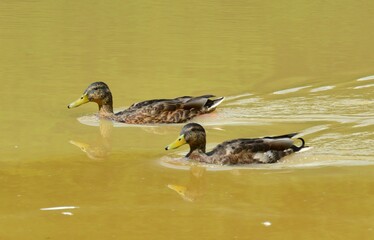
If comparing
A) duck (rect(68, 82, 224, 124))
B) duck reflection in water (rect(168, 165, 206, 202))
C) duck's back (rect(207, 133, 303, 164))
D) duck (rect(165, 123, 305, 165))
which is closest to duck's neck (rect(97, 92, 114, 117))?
duck (rect(68, 82, 224, 124))

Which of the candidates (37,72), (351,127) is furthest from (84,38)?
(351,127)

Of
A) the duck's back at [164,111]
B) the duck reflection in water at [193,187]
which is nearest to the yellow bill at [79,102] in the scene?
the duck's back at [164,111]

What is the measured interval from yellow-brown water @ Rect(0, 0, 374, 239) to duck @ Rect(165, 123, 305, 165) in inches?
6.2

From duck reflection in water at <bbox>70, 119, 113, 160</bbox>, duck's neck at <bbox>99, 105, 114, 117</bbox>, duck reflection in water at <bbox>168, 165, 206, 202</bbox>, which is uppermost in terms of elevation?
duck's neck at <bbox>99, 105, 114, 117</bbox>

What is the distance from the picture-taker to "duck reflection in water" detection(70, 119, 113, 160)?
12.7 m

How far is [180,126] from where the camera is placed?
14.9 metres

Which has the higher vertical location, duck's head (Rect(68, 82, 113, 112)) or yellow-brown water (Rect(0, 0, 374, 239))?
duck's head (Rect(68, 82, 113, 112))

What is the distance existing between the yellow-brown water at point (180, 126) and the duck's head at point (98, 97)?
1.01 feet

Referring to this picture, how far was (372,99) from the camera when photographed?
16344mm

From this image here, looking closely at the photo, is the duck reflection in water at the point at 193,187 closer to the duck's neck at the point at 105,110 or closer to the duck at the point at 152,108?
the duck at the point at 152,108

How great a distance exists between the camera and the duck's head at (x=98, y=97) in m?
15.4

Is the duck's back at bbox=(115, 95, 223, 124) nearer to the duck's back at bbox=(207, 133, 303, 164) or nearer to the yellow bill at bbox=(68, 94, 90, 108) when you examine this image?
the yellow bill at bbox=(68, 94, 90, 108)

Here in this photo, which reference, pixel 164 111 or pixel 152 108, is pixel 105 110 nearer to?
pixel 152 108

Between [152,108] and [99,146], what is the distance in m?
1.91
